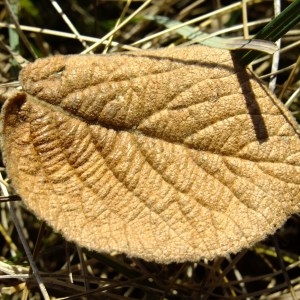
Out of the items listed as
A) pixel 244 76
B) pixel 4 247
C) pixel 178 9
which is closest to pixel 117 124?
pixel 244 76

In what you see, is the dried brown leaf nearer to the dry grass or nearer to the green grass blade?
the green grass blade

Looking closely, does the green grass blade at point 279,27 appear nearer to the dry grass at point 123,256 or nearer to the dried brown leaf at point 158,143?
the dried brown leaf at point 158,143

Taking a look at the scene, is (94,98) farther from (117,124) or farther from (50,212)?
(50,212)

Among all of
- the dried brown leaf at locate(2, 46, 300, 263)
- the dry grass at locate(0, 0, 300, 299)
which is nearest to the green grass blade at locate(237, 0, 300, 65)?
the dried brown leaf at locate(2, 46, 300, 263)

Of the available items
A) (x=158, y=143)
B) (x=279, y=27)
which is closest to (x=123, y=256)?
(x=158, y=143)

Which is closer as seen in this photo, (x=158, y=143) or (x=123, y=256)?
(x=158, y=143)

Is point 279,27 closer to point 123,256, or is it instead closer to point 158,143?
point 158,143

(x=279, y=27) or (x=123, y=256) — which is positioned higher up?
(x=279, y=27)
